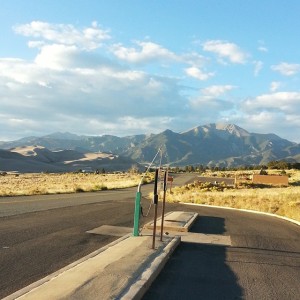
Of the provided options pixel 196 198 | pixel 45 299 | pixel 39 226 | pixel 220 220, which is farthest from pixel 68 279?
pixel 196 198

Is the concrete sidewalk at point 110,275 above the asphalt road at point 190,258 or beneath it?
above

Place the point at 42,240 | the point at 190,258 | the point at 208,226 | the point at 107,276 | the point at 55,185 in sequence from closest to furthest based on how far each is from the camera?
the point at 107,276 < the point at 190,258 < the point at 42,240 < the point at 208,226 < the point at 55,185

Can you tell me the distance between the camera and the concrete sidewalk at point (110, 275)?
6559 millimetres

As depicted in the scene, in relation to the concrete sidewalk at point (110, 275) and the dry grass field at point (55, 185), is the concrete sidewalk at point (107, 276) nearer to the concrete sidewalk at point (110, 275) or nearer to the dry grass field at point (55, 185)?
the concrete sidewalk at point (110, 275)

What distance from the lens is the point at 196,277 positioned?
28.7ft

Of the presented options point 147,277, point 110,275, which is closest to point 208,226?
point 147,277

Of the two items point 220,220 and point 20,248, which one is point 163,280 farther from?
point 220,220

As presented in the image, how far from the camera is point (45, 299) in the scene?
20.4 ft

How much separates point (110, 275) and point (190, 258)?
11.4 feet

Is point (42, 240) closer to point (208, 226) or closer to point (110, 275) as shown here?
point (110, 275)

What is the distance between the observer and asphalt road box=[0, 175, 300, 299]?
7863mm

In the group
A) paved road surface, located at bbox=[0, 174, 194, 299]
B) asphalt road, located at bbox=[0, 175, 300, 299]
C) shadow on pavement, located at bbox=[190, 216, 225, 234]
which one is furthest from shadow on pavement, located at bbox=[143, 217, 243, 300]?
shadow on pavement, located at bbox=[190, 216, 225, 234]

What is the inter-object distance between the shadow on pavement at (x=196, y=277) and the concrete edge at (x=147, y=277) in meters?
0.11

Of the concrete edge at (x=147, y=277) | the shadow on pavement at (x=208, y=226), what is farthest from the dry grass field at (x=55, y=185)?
the concrete edge at (x=147, y=277)
